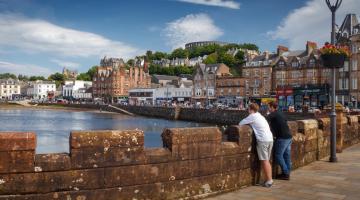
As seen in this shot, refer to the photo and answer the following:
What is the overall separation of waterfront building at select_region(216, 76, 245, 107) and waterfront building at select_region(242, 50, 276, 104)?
1.65m

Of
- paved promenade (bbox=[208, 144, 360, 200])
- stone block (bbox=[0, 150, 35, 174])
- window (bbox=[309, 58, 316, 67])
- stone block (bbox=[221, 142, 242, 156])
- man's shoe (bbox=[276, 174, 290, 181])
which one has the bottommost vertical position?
paved promenade (bbox=[208, 144, 360, 200])

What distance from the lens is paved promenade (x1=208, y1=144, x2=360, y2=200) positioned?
7.74 metres

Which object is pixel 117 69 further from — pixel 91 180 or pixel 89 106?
pixel 91 180

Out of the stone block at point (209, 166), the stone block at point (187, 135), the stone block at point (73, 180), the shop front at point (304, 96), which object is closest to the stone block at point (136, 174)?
the stone block at point (73, 180)

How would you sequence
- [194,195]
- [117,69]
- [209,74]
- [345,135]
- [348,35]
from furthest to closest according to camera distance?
[117,69]
[209,74]
[348,35]
[345,135]
[194,195]

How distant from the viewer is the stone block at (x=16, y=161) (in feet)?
18.2

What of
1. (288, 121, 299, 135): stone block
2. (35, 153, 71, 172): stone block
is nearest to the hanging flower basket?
(288, 121, 299, 135): stone block

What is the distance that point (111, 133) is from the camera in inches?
253

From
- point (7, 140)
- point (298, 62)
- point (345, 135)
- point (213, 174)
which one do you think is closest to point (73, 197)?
point (7, 140)

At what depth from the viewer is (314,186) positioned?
28.3 ft

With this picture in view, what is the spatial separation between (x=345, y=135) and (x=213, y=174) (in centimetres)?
1086

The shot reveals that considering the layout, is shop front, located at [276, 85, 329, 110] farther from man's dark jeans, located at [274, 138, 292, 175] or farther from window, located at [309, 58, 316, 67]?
man's dark jeans, located at [274, 138, 292, 175]

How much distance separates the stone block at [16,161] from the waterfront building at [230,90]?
9873cm

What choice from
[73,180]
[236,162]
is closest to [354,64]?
[236,162]
